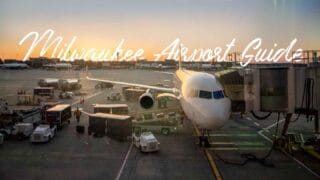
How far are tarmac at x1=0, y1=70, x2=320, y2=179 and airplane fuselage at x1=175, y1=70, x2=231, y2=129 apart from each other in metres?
3.02

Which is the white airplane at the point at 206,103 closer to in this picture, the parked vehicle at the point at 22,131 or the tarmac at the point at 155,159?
the tarmac at the point at 155,159

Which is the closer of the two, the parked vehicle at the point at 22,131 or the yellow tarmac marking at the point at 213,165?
the yellow tarmac marking at the point at 213,165

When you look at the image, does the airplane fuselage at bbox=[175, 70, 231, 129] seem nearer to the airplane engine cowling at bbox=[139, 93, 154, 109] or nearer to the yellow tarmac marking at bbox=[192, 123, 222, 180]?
the yellow tarmac marking at bbox=[192, 123, 222, 180]

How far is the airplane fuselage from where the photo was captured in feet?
95.7

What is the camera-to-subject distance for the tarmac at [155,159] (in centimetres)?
2477

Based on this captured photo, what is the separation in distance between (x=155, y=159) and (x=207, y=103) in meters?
6.42

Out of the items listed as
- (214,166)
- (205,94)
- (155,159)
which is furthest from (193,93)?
(214,166)

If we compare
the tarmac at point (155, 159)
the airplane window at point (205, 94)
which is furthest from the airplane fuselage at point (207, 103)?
the tarmac at point (155, 159)

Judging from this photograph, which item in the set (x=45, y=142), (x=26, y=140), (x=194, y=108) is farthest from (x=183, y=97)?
(x=26, y=140)

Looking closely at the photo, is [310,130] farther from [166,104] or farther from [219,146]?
[166,104]

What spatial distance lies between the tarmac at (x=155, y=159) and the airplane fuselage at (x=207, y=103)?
3.02 metres

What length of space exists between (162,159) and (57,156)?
8964 mm

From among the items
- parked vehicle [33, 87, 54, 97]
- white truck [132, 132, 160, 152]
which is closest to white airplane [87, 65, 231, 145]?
white truck [132, 132, 160, 152]

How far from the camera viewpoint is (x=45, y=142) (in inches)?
1372
